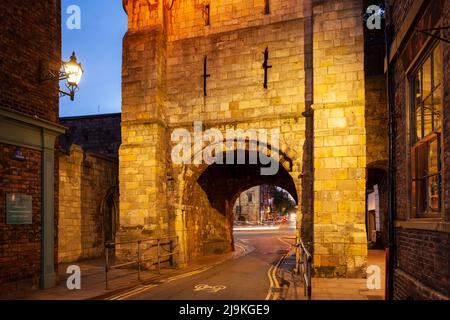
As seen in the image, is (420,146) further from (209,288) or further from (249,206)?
(249,206)

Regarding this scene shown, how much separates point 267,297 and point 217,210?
947 cm

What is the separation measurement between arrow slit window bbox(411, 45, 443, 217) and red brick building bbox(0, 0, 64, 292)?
7.33 meters

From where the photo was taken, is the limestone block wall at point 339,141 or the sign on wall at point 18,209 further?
the limestone block wall at point 339,141

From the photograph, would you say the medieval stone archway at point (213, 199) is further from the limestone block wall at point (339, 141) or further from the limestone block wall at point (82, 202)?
the limestone block wall at point (82, 202)

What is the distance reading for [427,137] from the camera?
564 centimetres

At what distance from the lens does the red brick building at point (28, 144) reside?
7.95 m

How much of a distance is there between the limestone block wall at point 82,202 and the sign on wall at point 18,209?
5.46 metres

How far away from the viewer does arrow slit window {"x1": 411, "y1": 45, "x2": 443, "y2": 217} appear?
5320mm

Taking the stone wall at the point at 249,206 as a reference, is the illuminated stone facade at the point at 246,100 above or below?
above

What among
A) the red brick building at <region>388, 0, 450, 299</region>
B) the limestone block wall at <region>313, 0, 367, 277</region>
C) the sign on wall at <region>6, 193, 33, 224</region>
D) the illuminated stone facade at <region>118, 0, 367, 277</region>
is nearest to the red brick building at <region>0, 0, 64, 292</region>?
the sign on wall at <region>6, 193, 33, 224</region>

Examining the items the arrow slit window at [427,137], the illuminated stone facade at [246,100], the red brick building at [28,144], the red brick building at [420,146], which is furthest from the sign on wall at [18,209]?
the arrow slit window at [427,137]

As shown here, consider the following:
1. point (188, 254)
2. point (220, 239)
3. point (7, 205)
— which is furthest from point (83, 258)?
point (7, 205)

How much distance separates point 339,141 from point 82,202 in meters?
9.54

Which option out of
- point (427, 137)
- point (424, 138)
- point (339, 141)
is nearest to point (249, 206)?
point (339, 141)
